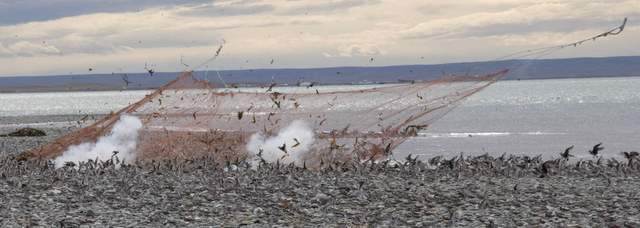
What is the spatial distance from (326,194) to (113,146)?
27.2 feet

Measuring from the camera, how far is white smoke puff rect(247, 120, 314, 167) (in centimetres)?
2375

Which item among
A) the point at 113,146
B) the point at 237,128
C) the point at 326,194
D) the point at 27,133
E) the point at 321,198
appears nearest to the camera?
the point at 321,198

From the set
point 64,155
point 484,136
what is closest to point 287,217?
point 64,155

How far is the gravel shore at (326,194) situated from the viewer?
15359 millimetres

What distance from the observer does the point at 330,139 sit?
2425cm

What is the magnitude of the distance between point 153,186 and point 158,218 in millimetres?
3584

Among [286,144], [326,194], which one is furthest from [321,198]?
[286,144]

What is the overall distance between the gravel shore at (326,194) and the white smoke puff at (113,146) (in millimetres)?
1505

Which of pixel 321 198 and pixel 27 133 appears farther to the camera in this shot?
pixel 27 133

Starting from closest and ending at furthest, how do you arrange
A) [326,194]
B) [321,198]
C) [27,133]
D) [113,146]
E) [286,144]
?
[321,198], [326,194], [286,144], [113,146], [27,133]

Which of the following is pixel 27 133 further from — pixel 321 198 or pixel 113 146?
pixel 321 198

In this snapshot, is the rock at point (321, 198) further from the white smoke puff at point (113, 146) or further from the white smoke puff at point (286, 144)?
the white smoke puff at point (113, 146)

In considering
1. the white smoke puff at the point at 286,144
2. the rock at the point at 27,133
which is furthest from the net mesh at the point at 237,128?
the rock at the point at 27,133

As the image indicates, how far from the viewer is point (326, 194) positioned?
58.7ft
